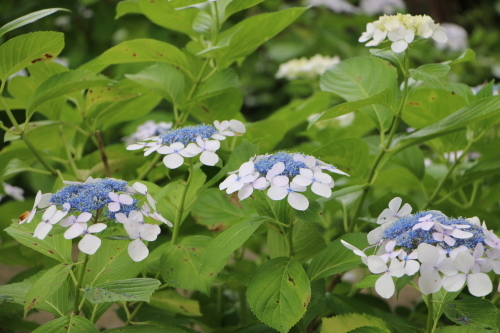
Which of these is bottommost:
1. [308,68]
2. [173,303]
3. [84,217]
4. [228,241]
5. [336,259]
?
[308,68]

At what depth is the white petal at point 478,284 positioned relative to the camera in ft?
1.84

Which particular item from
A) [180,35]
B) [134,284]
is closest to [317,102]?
[134,284]

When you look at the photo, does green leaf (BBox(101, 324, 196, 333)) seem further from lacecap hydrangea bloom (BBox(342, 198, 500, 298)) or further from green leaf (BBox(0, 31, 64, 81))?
green leaf (BBox(0, 31, 64, 81))

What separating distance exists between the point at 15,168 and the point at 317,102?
25.2 inches

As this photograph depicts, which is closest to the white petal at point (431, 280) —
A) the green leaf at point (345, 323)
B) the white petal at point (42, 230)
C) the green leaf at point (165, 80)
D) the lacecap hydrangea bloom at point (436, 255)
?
the lacecap hydrangea bloom at point (436, 255)

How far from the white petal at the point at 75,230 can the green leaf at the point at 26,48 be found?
366 mm

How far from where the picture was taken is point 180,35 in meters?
2.33

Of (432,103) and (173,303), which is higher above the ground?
(432,103)

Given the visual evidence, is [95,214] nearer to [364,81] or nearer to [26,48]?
[26,48]

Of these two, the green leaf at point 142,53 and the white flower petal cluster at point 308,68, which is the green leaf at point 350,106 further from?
the white flower petal cluster at point 308,68

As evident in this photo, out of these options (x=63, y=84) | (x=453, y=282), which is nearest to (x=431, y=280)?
(x=453, y=282)

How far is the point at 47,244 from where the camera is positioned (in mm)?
757

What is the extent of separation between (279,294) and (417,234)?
0.20 metres

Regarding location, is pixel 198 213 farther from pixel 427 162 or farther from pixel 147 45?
pixel 427 162
